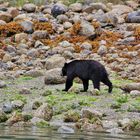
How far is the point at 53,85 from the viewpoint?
1994cm

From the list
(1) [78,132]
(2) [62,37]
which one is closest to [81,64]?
(1) [78,132]

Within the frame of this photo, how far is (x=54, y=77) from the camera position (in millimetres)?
19922

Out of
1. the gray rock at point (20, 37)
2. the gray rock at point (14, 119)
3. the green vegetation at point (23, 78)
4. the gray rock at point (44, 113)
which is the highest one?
the gray rock at point (14, 119)

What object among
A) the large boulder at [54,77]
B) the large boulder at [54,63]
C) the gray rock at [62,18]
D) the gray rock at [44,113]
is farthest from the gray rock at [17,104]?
the gray rock at [62,18]

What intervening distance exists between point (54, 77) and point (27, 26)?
31.6ft

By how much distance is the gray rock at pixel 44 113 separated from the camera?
554 inches

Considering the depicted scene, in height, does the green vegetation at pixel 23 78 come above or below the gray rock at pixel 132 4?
below

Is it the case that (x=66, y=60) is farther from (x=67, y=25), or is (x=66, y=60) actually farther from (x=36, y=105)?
(x=36, y=105)

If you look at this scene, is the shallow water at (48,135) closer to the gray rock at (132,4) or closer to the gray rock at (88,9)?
the gray rock at (88,9)

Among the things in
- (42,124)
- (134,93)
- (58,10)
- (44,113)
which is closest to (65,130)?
(42,124)

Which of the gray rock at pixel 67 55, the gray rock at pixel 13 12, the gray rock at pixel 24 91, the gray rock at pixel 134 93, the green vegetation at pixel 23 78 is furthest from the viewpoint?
the gray rock at pixel 13 12

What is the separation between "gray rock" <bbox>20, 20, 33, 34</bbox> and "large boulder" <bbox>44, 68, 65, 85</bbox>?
8.67 meters

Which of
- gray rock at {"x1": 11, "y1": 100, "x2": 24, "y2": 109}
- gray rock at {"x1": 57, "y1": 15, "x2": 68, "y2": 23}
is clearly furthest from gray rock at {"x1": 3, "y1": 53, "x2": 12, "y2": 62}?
gray rock at {"x1": 11, "y1": 100, "x2": 24, "y2": 109}

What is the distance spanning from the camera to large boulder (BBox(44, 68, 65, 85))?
65.4ft
